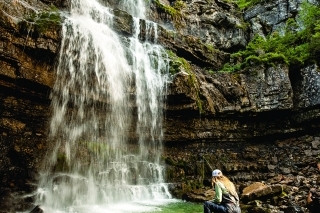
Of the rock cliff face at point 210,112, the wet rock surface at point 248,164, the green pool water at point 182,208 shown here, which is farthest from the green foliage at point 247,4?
the green pool water at point 182,208

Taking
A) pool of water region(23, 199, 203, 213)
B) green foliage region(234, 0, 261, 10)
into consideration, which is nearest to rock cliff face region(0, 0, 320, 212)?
pool of water region(23, 199, 203, 213)

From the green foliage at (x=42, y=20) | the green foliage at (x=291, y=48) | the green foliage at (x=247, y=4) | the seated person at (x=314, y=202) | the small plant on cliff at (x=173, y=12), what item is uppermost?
the green foliage at (x=247, y=4)

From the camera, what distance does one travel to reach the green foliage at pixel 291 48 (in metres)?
17.4

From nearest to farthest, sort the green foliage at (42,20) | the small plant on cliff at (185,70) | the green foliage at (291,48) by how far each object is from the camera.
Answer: the green foliage at (42,20) → the small plant on cliff at (185,70) → the green foliage at (291,48)

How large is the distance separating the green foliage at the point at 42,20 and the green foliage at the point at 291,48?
11.3 metres

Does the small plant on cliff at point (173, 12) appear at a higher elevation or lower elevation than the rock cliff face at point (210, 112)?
higher

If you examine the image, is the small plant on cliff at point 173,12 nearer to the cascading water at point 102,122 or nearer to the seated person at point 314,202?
the cascading water at point 102,122

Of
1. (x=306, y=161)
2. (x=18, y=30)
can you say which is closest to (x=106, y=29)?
(x=18, y=30)

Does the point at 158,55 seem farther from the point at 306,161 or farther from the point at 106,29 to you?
the point at 306,161

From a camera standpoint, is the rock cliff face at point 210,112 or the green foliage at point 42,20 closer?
the green foliage at point 42,20

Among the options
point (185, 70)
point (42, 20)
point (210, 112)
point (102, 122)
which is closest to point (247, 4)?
point (185, 70)

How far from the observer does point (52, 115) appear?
1192 cm

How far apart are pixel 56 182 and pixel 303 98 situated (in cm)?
1374

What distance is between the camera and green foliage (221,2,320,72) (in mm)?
17406
